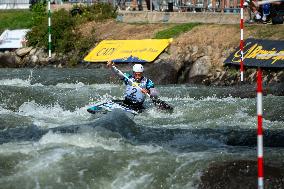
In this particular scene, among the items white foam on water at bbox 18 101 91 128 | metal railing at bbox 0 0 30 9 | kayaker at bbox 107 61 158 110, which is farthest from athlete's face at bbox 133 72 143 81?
metal railing at bbox 0 0 30 9

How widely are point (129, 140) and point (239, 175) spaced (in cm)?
276

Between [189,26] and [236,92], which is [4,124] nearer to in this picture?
[236,92]

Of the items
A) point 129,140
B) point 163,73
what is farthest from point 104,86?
point 129,140

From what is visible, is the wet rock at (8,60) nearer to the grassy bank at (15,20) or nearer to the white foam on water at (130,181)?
the grassy bank at (15,20)

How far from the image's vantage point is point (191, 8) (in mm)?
28734

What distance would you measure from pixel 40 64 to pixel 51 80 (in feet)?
19.2

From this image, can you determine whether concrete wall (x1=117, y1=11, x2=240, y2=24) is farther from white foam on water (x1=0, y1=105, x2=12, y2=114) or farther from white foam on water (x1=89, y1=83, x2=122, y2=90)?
white foam on water (x1=0, y1=105, x2=12, y2=114)

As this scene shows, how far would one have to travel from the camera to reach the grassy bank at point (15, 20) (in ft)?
110

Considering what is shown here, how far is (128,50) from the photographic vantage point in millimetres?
25203

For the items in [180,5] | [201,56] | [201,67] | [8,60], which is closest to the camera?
[201,67]

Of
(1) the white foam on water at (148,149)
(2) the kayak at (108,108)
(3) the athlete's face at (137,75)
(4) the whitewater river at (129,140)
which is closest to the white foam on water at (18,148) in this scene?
(4) the whitewater river at (129,140)

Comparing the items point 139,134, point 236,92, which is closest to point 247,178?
point 139,134

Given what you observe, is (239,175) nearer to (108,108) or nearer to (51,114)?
(108,108)

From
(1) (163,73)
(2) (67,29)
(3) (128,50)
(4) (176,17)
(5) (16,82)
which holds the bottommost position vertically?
(5) (16,82)
